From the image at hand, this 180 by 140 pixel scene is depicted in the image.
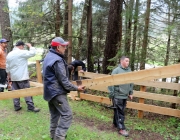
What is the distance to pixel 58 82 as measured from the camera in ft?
10.5

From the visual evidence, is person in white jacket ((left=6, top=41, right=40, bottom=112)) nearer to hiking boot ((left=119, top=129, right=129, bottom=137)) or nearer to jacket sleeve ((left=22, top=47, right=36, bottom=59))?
jacket sleeve ((left=22, top=47, right=36, bottom=59))

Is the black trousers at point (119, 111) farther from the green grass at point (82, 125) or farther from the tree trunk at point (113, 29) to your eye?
the tree trunk at point (113, 29)

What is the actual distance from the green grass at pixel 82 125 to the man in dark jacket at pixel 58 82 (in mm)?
803

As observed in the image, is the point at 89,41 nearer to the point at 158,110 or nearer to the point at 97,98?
the point at 97,98

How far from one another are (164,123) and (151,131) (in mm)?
832

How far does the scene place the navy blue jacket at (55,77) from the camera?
122 inches

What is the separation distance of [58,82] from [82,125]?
195cm

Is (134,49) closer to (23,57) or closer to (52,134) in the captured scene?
(23,57)

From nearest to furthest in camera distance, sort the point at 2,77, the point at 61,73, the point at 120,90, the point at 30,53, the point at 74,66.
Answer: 1. the point at 61,73
2. the point at 120,90
3. the point at 30,53
4. the point at 2,77
5. the point at 74,66

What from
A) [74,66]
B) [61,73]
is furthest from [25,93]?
[74,66]

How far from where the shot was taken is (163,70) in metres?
2.66

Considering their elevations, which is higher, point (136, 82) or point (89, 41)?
point (89, 41)

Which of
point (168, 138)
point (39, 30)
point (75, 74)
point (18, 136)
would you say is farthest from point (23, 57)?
point (39, 30)

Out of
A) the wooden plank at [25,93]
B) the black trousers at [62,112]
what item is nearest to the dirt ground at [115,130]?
the black trousers at [62,112]
